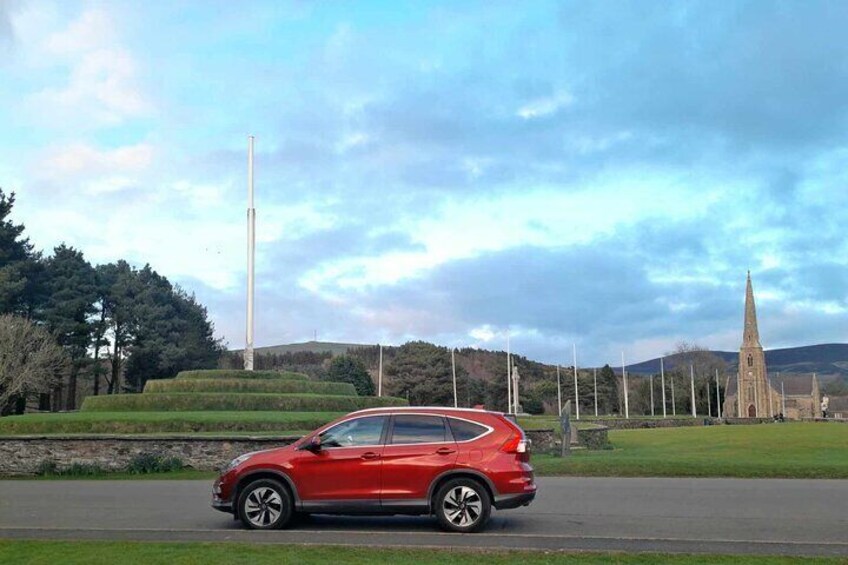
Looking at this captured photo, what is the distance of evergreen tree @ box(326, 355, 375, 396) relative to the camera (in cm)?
8312

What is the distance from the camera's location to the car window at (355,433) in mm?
11141

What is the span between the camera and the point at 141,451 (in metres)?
22.9

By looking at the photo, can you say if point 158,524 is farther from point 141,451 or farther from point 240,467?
point 141,451

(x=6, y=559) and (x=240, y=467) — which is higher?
(x=240, y=467)

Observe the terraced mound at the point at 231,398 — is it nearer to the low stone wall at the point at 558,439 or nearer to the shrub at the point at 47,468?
the shrub at the point at 47,468

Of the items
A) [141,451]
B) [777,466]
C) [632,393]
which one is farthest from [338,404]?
[632,393]

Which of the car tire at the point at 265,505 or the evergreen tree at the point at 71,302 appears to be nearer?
the car tire at the point at 265,505

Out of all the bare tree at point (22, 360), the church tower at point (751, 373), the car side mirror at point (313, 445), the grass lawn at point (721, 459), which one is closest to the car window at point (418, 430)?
the car side mirror at point (313, 445)

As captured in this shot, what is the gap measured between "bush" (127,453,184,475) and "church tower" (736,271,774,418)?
115 m

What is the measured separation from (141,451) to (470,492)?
1522 cm

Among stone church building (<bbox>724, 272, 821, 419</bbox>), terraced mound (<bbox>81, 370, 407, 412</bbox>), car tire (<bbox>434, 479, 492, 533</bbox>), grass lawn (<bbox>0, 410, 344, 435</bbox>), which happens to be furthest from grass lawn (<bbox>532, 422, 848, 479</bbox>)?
stone church building (<bbox>724, 272, 821, 419</bbox>)

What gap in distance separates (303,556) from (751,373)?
5014 inches

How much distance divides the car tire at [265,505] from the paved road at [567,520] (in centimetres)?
22

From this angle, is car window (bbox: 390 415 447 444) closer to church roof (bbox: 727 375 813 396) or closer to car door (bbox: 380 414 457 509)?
car door (bbox: 380 414 457 509)
